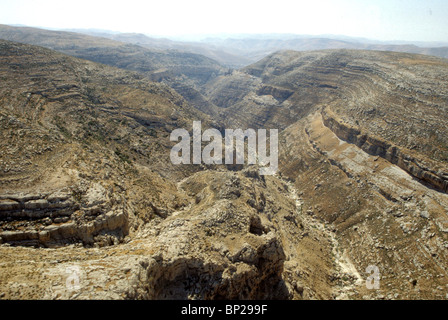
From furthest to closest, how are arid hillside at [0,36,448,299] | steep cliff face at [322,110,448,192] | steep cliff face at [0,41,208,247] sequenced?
steep cliff face at [322,110,448,192], steep cliff face at [0,41,208,247], arid hillside at [0,36,448,299]

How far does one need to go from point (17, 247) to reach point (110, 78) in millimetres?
41258

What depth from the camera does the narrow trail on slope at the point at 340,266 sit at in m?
24.9

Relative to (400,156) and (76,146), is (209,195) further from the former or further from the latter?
(400,156)

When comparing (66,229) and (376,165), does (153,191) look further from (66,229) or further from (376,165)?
(376,165)

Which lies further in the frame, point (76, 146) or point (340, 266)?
point (340, 266)

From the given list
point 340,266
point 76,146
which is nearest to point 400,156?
point 340,266

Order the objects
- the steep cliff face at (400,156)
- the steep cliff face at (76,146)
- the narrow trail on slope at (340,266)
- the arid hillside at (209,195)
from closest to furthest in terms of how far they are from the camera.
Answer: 1. the arid hillside at (209,195)
2. the steep cliff face at (76,146)
3. the narrow trail on slope at (340,266)
4. the steep cliff face at (400,156)

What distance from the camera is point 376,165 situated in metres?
38.6

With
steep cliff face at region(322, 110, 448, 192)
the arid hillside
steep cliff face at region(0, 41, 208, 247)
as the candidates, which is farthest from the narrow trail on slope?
steep cliff face at region(0, 41, 208, 247)

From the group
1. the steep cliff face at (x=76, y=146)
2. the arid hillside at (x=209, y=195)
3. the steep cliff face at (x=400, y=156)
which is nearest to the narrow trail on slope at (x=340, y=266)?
the arid hillside at (x=209, y=195)

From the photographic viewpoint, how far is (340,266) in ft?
93.0

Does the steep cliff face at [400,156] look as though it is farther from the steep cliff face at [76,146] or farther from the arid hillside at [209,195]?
the steep cliff face at [76,146]

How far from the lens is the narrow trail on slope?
24.9 metres

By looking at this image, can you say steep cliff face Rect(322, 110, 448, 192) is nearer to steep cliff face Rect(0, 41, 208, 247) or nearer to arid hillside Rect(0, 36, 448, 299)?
arid hillside Rect(0, 36, 448, 299)
